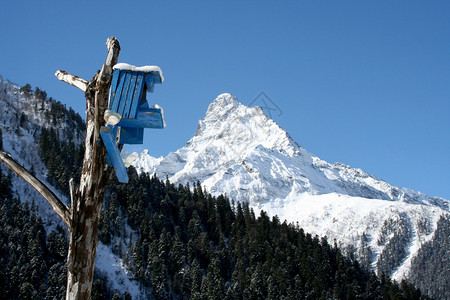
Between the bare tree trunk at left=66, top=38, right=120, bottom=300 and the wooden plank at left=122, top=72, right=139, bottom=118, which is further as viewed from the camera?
the wooden plank at left=122, top=72, right=139, bottom=118

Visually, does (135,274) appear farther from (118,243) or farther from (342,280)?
(342,280)

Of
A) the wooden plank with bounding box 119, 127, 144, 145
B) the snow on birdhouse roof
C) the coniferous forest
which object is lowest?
the wooden plank with bounding box 119, 127, 144, 145

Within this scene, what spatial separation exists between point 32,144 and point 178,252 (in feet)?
193

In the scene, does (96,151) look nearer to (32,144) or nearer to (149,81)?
(149,81)

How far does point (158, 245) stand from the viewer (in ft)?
281

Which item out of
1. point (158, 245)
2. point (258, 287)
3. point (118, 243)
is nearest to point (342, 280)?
point (258, 287)

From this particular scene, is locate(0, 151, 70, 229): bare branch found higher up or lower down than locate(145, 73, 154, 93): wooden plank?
Answer: lower down

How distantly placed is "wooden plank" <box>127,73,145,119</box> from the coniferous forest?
63997 millimetres

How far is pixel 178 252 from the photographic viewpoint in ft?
281

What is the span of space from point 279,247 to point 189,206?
27175mm

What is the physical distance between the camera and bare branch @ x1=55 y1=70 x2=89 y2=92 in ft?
14.9

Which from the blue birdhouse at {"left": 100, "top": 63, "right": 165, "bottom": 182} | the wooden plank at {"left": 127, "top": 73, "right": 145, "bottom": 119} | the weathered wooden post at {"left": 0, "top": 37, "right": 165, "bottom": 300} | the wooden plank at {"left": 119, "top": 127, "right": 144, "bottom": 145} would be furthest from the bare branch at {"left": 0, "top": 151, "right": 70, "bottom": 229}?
the wooden plank at {"left": 127, "top": 73, "right": 145, "bottom": 119}

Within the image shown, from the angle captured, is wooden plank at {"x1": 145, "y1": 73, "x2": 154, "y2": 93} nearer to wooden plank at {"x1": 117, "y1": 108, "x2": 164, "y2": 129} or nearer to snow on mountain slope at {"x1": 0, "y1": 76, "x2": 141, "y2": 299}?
wooden plank at {"x1": 117, "y1": 108, "x2": 164, "y2": 129}

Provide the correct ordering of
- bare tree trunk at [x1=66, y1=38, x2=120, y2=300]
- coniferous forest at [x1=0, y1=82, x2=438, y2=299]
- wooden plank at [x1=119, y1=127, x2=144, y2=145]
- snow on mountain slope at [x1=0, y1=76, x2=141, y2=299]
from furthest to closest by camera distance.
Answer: snow on mountain slope at [x1=0, y1=76, x2=141, y2=299] < coniferous forest at [x1=0, y1=82, x2=438, y2=299] < wooden plank at [x1=119, y1=127, x2=144, y2=145] < bare tree trunk at [x1=66, y1=38, x2=120, y2=300]
